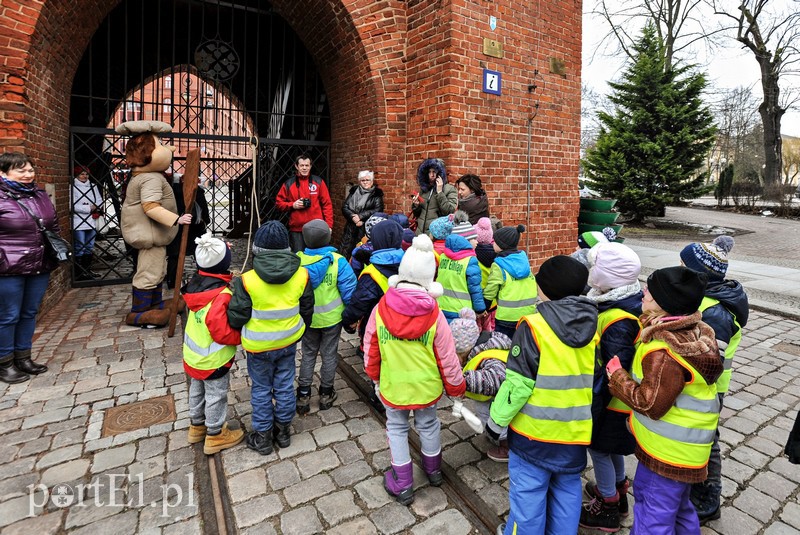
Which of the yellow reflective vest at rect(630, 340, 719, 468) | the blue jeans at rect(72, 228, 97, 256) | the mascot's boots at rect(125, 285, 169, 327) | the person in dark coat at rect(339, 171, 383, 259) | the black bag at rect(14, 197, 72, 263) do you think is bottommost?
the mascot's boots at rect(125, 285, 169, 327)

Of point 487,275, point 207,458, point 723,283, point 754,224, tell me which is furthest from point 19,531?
point 754,224

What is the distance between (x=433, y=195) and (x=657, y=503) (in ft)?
13.0

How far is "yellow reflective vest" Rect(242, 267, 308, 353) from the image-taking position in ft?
9.23

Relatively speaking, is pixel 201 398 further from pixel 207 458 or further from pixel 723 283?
pixel 723 283

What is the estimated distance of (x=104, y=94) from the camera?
10742 mm

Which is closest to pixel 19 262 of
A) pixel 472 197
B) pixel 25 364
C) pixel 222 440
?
pixel 25 364

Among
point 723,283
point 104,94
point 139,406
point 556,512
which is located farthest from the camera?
point 104,94

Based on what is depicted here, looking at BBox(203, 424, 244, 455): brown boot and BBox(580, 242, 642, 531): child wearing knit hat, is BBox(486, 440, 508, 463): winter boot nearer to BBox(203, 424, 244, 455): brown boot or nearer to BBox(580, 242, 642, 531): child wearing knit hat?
BBox(580, 242, 642, 531): child wearing knit hat

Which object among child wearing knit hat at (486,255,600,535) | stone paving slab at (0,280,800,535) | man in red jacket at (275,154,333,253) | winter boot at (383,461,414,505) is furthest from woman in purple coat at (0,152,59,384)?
child wearing knit hat at (486,255,600,535)

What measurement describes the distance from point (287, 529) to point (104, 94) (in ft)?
38.8

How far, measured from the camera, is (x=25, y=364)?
12.8ft

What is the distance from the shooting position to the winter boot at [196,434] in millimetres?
3000

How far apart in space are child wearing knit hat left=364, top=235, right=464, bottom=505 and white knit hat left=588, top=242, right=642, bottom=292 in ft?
2.67

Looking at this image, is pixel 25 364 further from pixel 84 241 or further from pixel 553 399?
pixel 84 241
